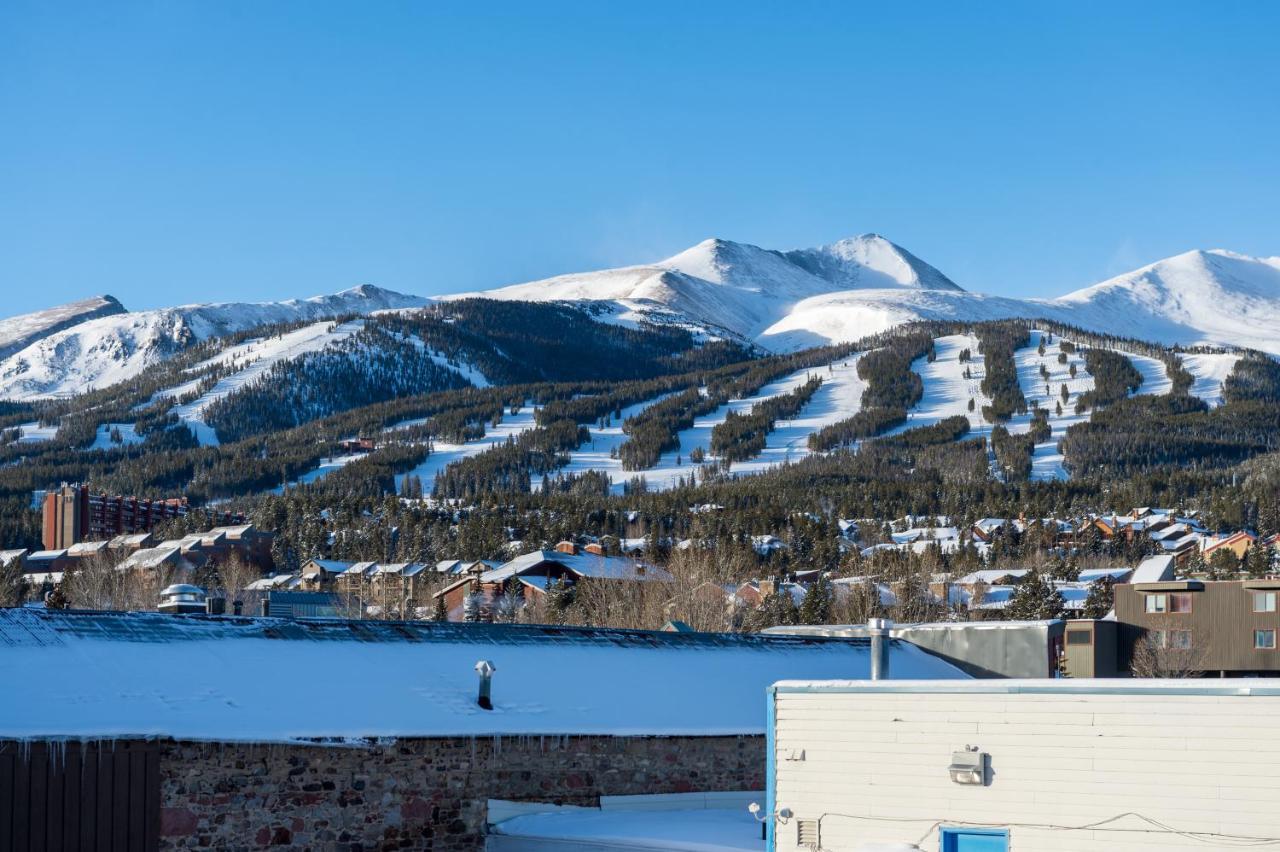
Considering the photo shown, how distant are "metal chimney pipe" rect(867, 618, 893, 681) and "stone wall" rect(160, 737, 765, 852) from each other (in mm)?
3631

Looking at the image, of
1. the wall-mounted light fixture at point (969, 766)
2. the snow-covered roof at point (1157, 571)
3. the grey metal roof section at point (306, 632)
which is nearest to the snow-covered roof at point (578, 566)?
the snow-covered roof at point (1157, 571)

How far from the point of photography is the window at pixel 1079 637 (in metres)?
56.6

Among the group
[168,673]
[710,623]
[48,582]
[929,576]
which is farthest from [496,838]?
[48,582]

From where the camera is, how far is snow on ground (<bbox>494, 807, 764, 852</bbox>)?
20.5 m

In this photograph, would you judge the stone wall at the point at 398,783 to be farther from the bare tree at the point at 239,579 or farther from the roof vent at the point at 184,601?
the bare tree at the point at 239,579

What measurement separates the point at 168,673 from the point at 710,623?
41552 mm

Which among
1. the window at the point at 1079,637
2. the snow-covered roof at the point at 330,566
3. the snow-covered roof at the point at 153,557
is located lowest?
the window at the point at 1079,637

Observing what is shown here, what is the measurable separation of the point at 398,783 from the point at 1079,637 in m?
40.5

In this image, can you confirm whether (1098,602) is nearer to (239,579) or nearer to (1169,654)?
(1169,654)

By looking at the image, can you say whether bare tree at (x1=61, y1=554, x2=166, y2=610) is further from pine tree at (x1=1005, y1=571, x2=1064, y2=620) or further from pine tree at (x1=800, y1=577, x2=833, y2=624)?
pine tree at (x1=1005, y1=571, x2=1064, y2=620)

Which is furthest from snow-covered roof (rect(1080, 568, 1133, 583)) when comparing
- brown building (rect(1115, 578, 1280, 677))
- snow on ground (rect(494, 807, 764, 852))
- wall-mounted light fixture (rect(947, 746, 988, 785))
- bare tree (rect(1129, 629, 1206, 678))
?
wall-mounted light fixture (rect(947, 746, 988, 785))

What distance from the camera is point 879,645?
73.9 ft

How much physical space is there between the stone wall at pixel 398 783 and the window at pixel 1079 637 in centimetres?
3430

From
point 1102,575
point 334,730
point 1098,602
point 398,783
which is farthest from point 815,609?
point 334,730
